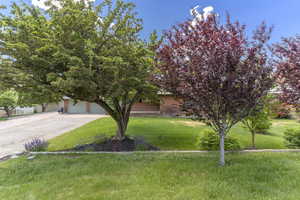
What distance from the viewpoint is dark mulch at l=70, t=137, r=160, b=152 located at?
6056 millimetres

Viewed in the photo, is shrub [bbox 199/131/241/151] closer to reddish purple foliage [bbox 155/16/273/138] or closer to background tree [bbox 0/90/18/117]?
reddish purple foliage [bbox 155/16/273/138]

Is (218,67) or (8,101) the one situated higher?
(218,67)

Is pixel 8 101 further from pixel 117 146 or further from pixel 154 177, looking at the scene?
pixel 154 177

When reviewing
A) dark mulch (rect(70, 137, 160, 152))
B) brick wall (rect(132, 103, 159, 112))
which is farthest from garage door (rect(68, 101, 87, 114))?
dark mulch (rect(70, 137, 160, 152))

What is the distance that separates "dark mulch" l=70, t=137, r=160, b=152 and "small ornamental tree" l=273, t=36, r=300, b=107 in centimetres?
493

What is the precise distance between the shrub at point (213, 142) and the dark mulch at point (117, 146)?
1932mm

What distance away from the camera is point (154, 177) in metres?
3.37

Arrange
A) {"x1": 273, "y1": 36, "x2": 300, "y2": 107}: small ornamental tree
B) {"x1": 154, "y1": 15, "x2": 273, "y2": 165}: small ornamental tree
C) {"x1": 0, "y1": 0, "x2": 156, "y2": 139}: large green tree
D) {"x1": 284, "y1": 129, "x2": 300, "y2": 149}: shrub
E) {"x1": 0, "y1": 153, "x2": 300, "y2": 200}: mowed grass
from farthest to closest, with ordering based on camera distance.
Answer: {"x1": 284, "y1": 129, "x2": 300, "y2": 149}: shrub
{"x1": 0, "y1": 0, "x2": 156, "y2": 139}: large green tree
{"x1": 273, "y1": 36, "x2": 300, "y2": 107}: small ornamental tree
{"x1": 154, "y1": 15, "x2": 273, "y2": 165}: small ornamental tree
{"x1": 0, "y1": 153, "x2": 300, "y2": 200}: mowed grass

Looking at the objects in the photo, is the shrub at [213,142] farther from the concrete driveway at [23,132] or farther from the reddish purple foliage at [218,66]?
the concrete driveway at [23,132]

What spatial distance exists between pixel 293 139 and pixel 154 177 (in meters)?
6.28

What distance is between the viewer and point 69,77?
4.27 m

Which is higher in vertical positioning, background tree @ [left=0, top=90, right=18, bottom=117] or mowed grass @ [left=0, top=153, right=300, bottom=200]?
background tree @ [left=0, top=90, right=18, bottom=117]

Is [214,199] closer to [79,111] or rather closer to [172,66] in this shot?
[172,66]

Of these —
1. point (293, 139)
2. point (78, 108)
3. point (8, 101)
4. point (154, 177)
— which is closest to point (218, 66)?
point (154, 177)
